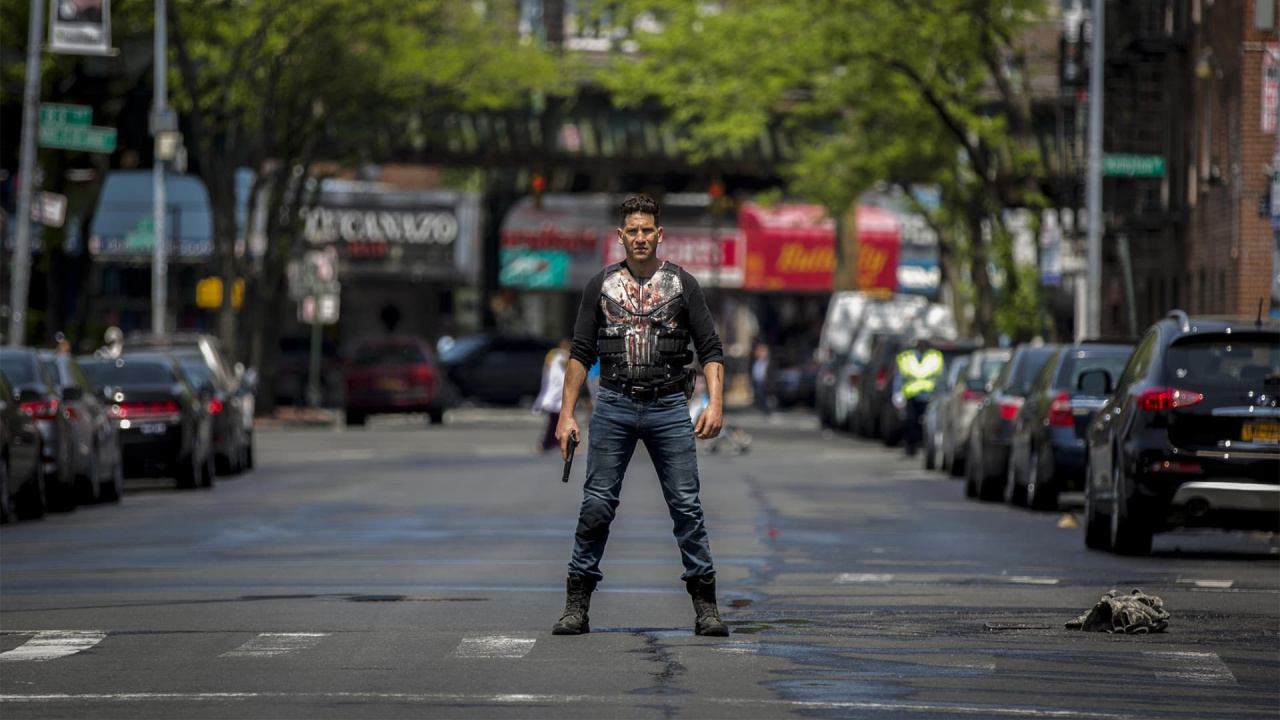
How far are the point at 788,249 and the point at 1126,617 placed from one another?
199 feet

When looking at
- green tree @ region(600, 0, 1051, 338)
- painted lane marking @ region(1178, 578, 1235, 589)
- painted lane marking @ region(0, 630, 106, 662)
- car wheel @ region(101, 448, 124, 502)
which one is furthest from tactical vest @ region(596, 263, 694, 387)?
green tree @ region(600, 0, 1051, 338)

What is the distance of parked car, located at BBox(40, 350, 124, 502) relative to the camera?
2450cm

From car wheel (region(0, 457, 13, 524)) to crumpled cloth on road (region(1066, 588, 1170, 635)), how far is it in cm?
1146

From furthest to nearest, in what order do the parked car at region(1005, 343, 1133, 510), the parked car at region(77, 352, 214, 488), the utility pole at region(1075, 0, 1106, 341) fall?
the utility pole at region(1075, 0, 1106, 341) → the parked car at region(77, 352, 214, 488) → the parked car at region(1005, 343, 1133, 510)

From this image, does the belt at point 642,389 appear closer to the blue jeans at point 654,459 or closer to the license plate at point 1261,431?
the blue jeans at point 654,459

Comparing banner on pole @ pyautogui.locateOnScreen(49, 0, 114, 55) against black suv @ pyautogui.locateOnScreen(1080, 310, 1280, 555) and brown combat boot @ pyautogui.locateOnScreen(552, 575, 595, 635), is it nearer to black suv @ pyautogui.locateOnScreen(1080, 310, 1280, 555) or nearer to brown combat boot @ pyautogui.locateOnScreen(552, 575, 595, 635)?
black suv @ pyautogui.locateOnScreen(1080, 310, 1280, 555)

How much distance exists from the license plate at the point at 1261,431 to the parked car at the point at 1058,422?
5298 mm

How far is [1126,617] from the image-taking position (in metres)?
12.4

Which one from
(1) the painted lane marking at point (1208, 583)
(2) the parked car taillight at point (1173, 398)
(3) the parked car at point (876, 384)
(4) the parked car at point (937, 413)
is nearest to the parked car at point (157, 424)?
(4) the parked car at point (937, 413)

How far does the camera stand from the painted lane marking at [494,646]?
440 inches

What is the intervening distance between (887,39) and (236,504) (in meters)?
22.1

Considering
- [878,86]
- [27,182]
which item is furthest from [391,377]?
[27,182]

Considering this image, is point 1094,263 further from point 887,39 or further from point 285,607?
point 285,607

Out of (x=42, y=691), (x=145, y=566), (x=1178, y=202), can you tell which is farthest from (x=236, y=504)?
(x=1178, y=202)
